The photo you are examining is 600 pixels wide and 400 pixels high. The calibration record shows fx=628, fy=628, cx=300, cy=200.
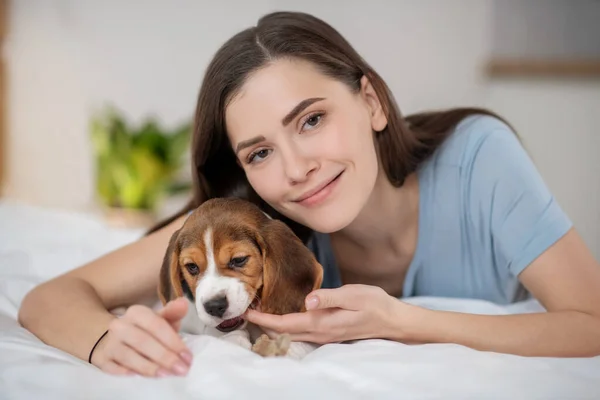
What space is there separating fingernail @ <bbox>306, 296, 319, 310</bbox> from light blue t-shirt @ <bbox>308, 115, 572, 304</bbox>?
0.41m

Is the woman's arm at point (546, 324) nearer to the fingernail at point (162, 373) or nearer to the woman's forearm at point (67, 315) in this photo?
the fingernail at point (162, 373)

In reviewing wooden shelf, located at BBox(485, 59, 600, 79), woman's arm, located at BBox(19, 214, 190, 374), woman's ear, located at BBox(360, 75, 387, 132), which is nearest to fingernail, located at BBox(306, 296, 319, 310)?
woman's arm, located at BBox(19, 214, 190, 374)

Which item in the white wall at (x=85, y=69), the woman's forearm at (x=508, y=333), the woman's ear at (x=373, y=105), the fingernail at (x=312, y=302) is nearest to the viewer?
the fingernail at (x=312, y=302)

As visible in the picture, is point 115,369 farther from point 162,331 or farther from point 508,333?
point 508,333

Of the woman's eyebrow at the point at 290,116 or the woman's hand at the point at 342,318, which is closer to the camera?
the woman's hand at the point at 342,318

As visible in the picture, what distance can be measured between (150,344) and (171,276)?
0.55 ft

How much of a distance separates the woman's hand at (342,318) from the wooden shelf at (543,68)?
7.79 feet

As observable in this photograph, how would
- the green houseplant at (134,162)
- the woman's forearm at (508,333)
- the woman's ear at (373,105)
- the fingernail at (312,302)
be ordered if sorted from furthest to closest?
1. the green houseplant at (134,162)
2. the woman's ear at (373,105)
3. the woman's forearm at (508,333)
4. the fingernail at (312,302)

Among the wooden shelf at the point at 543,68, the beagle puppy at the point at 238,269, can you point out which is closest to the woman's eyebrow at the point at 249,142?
the beagle puppy at the point at 238,269

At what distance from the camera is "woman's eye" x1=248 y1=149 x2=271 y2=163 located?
113cm

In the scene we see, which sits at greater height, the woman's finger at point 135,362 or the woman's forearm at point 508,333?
the woman's finger at point 135,362

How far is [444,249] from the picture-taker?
1.44 metres

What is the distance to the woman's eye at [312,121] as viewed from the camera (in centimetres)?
112

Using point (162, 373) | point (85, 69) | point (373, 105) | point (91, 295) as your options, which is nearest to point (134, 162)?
point (85, 69)
